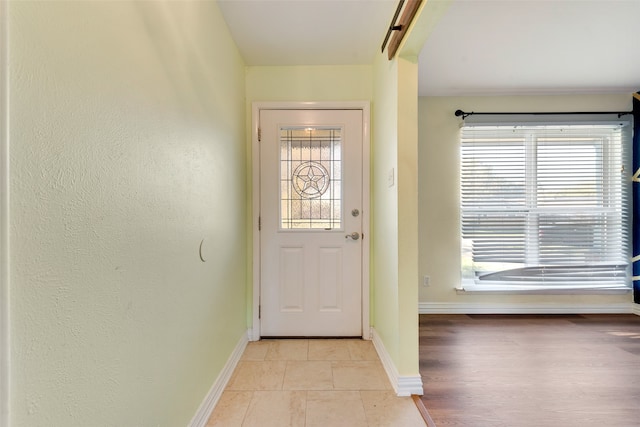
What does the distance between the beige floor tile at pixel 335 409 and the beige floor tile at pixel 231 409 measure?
36 centimetres

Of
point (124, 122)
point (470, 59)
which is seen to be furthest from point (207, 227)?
point (470, 59)

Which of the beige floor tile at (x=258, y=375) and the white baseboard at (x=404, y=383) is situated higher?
the white baseboard at (x=404, y=383)

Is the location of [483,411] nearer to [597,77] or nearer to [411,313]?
[411,313]

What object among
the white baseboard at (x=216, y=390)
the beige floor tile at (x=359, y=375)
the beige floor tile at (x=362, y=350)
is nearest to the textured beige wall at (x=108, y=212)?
the white baseboard at (x=216, y=390)

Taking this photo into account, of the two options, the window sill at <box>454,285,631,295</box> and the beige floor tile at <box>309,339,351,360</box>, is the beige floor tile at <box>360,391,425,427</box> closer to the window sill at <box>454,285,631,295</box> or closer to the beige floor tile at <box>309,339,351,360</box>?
the beige floor tile at <box>309,339,351,360</box>

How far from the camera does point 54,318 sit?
0.64 m

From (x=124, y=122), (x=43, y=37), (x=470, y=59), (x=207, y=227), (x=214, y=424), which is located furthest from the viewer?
(x=470, y=59)

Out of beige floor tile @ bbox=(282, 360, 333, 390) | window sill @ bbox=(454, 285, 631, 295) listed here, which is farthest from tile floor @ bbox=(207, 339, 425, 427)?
window sill @ bbox=(454, 285, 631, 295)

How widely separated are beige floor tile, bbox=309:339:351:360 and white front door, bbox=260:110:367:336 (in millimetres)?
85

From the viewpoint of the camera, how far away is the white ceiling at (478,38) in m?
1.72

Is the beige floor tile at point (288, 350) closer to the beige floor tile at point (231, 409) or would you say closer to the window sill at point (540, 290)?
the beige floor tile at point (231, 409)

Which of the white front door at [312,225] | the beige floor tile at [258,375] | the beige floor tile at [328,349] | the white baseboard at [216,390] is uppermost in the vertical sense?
the white front door at [312,225]

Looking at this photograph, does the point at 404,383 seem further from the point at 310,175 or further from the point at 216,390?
the point at 310,175

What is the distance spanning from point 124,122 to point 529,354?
9.58 feet
